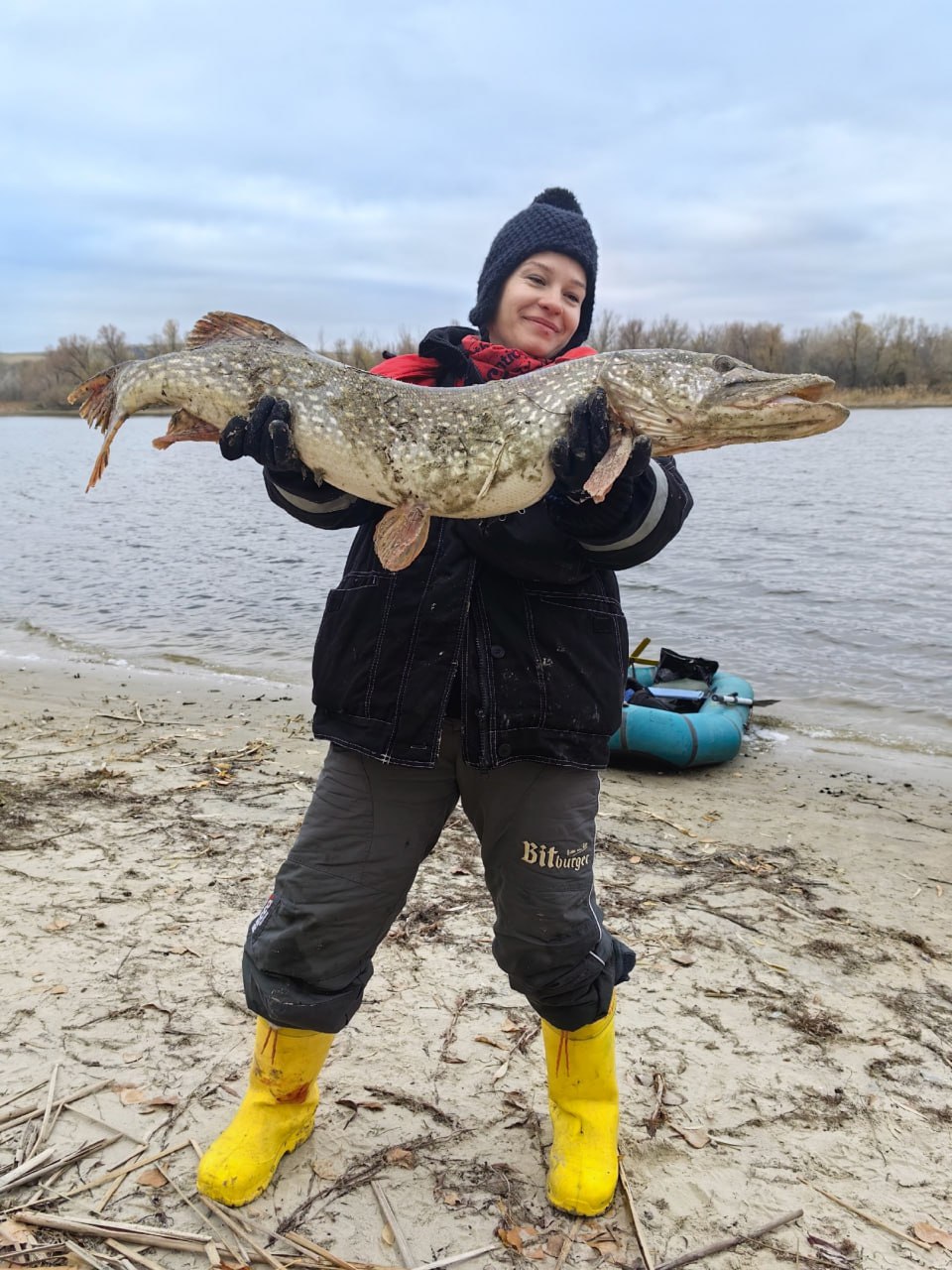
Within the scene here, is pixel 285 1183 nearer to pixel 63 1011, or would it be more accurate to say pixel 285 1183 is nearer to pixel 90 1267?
pixel 90 1267

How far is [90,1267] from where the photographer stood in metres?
2.24

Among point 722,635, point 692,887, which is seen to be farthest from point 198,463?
point 692,887

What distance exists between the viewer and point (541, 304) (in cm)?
304

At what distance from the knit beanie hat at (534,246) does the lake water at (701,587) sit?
21.2 ft

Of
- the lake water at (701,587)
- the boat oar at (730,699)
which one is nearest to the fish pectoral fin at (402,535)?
the boat oar at (730,699)

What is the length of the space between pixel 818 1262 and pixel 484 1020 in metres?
1.34

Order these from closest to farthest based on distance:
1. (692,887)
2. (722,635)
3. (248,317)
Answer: (248,317)
(692,887)
(722,635)

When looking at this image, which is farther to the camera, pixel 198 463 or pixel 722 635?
pixel 198 463

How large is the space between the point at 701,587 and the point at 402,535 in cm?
1250

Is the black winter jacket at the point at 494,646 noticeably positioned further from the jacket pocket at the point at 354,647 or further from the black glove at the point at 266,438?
the black glove at the point at 266,438

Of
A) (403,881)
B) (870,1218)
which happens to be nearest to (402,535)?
(403,881)

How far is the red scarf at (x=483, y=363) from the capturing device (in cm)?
302

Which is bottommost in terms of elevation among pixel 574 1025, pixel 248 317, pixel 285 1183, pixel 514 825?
pixel 285 1183

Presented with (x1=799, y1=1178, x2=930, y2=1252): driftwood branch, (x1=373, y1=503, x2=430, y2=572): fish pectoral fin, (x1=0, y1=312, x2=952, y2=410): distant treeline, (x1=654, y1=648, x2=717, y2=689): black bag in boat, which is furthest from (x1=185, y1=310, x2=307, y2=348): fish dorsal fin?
(x1=0, y1=312, x2=952, y2=410): distant treeline
